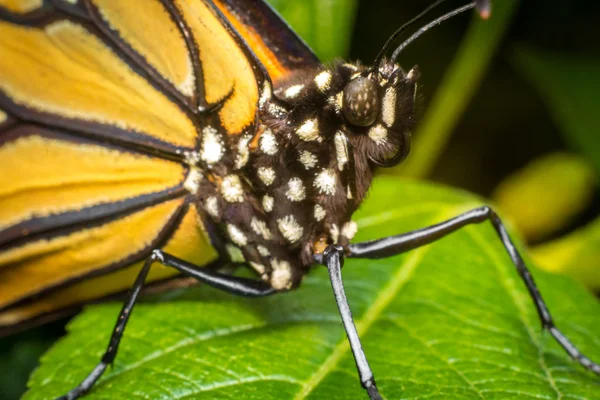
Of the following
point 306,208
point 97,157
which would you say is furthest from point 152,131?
point 306,208

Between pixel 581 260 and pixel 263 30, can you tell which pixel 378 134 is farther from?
pixel 581 260

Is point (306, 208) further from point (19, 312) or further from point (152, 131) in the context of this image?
point (19, 312)

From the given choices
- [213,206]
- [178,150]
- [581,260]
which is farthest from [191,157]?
[581,260]

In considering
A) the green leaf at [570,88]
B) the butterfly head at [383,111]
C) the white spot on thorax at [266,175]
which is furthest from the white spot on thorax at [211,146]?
the green leaf at [570,88]

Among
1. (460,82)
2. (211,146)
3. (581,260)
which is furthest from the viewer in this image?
(460,82)

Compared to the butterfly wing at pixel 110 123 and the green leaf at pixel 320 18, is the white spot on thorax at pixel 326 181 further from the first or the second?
the green leaf at pixel 320 18

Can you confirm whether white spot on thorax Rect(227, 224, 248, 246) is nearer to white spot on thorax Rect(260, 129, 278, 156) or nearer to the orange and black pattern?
the orange and black pattern
